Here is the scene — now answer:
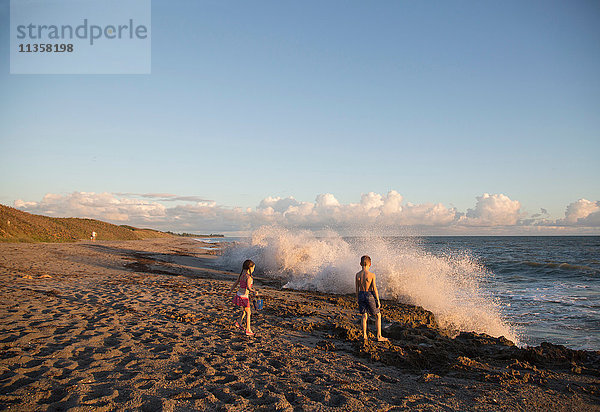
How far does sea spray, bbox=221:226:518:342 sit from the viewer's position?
9914 millimetres

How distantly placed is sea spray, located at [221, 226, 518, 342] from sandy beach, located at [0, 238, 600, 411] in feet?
8.47

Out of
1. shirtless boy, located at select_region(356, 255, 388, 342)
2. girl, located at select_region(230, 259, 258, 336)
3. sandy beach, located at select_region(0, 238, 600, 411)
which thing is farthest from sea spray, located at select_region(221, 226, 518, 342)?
girl, located at select_region(230, 259, 258, 336)

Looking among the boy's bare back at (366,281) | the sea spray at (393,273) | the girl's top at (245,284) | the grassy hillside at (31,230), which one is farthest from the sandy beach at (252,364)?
the grassy hillside at (31,230)

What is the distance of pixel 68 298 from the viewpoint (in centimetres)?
851

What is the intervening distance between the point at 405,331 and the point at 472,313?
4.09 m

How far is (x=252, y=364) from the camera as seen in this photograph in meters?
4.91

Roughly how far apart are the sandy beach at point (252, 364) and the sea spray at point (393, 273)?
2582 millimetres

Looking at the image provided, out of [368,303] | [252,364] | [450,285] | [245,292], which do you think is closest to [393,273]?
[450,285]

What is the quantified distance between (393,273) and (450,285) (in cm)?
231

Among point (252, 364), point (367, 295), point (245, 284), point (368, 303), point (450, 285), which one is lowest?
point (450, 285)

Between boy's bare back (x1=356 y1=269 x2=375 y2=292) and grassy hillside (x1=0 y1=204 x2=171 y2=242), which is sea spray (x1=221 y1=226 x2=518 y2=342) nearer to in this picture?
boy's bare back (x1=356 y1=269 x2=375 y2=292)

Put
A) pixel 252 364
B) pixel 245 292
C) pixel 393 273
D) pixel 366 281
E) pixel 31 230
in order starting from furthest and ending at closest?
1. pixel 31 230
2. pixel 393 273
3. pixel 245 292
4. pixel 366 281
5. pixel 252 364

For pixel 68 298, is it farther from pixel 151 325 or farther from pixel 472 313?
pixel 472 313

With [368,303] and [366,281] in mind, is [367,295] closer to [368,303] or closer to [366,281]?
[368,303]
